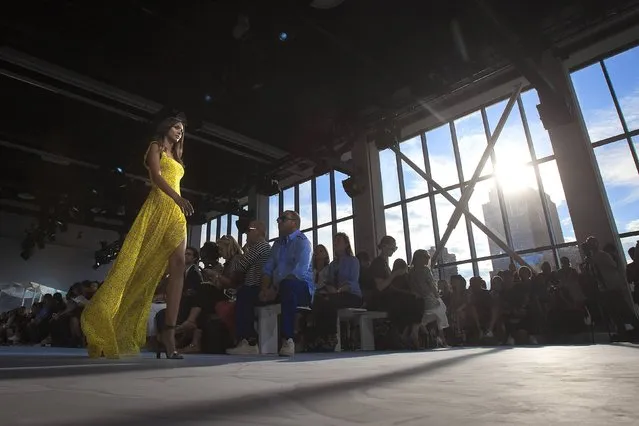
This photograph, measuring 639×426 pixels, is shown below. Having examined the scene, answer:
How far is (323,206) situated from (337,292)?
6.70 meters

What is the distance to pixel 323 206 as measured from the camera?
32.7 ft

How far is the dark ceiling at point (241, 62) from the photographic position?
539cm

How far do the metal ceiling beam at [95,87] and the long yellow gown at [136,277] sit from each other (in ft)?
18.5

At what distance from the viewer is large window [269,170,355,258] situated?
30.7ft

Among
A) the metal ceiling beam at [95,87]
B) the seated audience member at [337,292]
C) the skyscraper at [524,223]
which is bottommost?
the seated audience member at [337,292]

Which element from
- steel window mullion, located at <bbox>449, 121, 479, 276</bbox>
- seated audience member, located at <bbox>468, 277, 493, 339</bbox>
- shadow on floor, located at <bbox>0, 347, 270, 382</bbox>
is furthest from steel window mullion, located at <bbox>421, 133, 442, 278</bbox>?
shadow on floor, located at <bbox>0, 347, 270, 382</bbox>

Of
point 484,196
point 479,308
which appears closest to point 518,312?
point 479,308

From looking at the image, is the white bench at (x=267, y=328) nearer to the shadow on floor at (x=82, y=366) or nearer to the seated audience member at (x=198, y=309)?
the seated audience member at (x=198, y=309)

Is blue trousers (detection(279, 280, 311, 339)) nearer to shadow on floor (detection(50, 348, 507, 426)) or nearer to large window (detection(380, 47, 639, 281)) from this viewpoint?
shadow on floor (detection(50, 348, 507, 426))

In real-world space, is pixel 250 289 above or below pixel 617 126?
below

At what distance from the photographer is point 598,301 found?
4379mm

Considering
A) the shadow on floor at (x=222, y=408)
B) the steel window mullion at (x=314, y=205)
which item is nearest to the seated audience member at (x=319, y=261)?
the shadow on floor at (x=222, y=408)

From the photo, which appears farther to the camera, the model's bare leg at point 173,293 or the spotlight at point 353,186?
the spotlight at point 353,186

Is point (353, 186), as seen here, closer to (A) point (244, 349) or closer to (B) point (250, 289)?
(B) point (250, 289)
